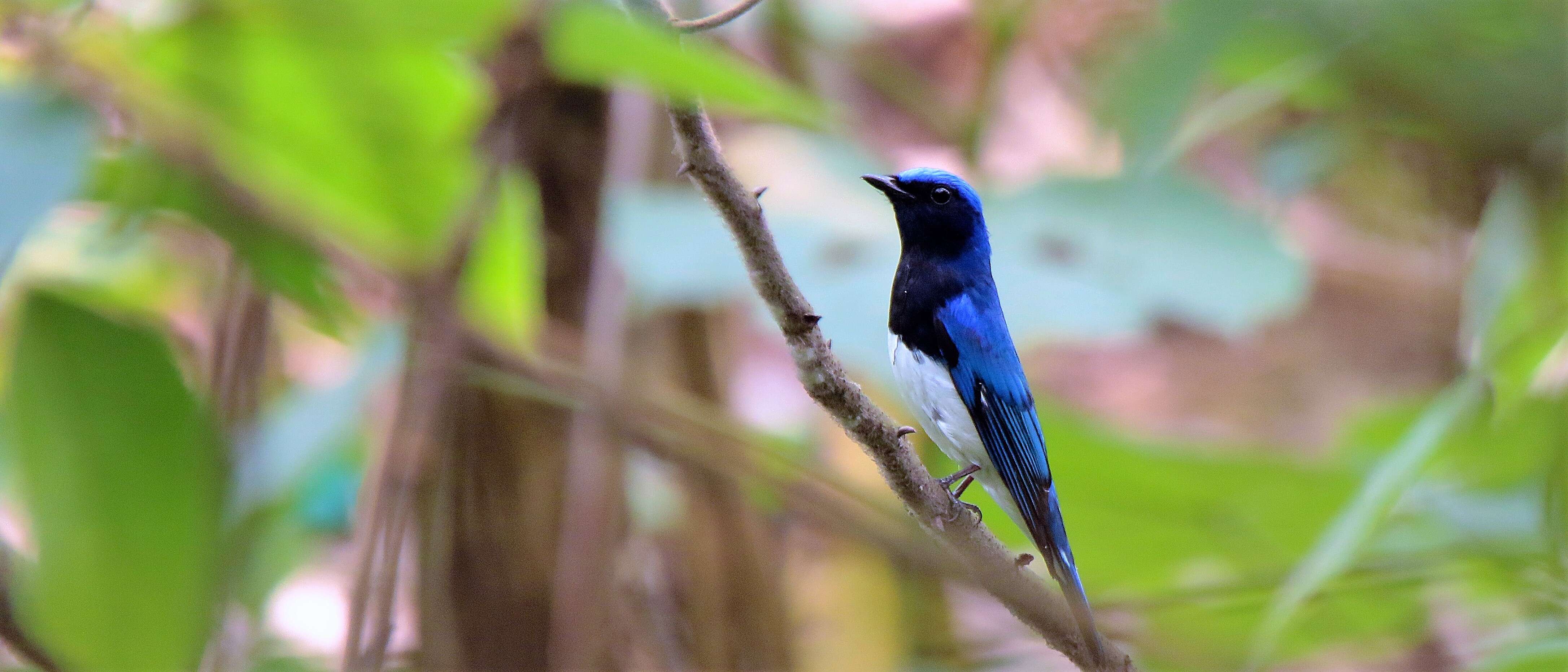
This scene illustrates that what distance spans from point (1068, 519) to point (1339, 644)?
890mm

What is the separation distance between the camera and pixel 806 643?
2391 millimetres

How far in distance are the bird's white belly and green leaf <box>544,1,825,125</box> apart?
0.46m

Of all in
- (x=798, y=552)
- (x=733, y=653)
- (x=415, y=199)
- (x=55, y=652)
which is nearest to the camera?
→ (x=55, y=652)

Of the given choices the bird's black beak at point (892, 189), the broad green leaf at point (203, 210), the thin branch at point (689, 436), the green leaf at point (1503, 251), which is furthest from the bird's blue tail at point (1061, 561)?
the green leaf at point (1503, 251)

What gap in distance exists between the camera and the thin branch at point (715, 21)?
0.59m

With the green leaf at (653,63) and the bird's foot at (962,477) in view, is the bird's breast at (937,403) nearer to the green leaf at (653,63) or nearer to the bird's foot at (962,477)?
the bird's foot at (962,477)

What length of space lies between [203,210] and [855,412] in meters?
1.39

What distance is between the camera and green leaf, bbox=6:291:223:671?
1385mm

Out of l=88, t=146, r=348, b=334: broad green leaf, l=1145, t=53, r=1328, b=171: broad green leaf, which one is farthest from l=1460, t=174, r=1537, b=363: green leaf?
l=88, t=146, r=348, b=334: broad green leaf

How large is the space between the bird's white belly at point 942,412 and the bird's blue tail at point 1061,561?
26 millimetres

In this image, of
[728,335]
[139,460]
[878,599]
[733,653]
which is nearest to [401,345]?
[139,460]

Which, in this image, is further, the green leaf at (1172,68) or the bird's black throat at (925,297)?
the green leaf at (1172,68)

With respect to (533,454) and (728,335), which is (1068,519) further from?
(728,335)

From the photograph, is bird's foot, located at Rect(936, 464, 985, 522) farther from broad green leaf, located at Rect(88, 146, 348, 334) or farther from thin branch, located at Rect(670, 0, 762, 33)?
broad green leaf, located at Rect(88, 146, 348, 334)
